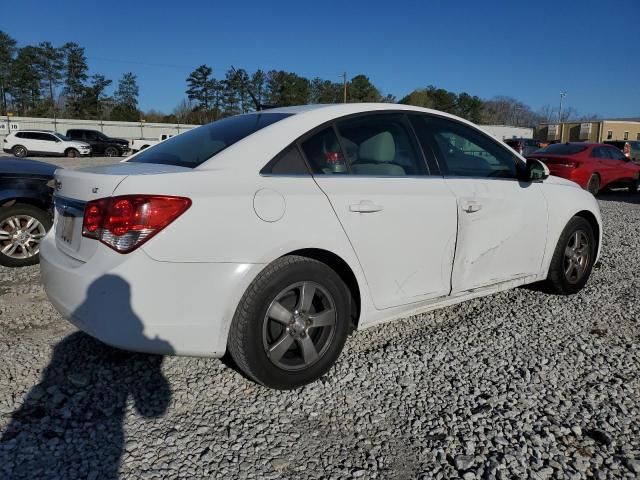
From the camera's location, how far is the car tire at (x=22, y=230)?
Answer: 5227 mm

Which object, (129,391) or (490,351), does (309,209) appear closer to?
(129,391)

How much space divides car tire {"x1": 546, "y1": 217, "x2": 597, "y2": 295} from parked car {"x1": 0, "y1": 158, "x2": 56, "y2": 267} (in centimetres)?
507

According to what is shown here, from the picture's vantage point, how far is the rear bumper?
2.35m

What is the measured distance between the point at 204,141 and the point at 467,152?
1.90m

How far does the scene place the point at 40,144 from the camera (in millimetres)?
28188

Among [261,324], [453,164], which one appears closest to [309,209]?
[261,324]

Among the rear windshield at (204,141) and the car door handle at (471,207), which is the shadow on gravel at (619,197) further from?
the rear windshield at (204,141)

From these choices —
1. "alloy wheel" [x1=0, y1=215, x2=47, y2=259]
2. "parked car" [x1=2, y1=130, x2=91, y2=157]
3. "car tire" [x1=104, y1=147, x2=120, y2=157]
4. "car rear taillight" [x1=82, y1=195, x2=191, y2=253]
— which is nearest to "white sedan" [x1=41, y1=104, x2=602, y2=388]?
"car rear taillight" [x1=82, y1=195, x2=191, y2=253]

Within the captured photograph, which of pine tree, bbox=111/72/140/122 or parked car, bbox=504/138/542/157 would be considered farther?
pine tree, bbox=111/72/140/122

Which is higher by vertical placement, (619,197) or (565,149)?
(565,149)

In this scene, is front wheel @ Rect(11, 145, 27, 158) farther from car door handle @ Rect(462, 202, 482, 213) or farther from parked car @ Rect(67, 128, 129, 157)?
car door handle @ Rect(462, 202, 482, 213)

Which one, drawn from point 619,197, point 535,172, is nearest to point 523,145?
point 619,197

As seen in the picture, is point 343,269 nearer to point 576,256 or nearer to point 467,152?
point 467,152

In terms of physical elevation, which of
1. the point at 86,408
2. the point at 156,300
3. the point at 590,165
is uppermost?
the point at 590,165
